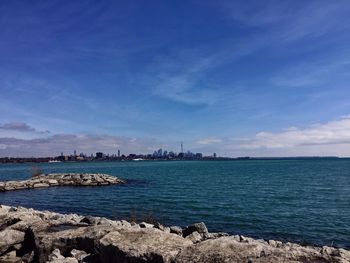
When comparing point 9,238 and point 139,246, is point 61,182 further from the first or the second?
point 139,246

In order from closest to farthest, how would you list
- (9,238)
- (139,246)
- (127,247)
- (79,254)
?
(139,246)
(127,247)
(79,254)
(9,238)

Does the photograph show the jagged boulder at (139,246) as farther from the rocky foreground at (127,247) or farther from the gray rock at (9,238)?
the gray rock at (9,238)

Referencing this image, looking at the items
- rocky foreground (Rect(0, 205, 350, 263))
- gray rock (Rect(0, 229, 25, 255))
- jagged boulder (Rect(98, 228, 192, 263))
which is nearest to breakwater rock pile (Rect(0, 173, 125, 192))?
rocky foreground (Rect(0, 205, 350, 263))

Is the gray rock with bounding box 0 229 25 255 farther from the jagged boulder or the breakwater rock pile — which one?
the breakwater rock pile

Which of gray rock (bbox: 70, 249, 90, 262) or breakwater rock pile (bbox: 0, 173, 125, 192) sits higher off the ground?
breakwater rock pile (bbox: 0, 173, 125, 192)

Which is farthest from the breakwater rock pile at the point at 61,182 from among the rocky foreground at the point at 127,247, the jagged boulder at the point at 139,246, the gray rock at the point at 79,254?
the jagged boulder at the point at 139,246

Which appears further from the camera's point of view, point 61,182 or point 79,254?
point 61,182

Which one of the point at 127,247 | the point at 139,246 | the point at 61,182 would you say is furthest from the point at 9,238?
the point at 61,182

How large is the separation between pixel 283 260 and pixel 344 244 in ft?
47.8

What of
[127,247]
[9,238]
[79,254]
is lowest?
[79,254]

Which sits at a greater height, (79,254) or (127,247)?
(127,247)

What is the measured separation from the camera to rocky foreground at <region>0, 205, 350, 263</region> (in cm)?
890

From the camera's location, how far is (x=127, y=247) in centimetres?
1018

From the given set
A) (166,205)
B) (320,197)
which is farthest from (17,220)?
(320,197)
